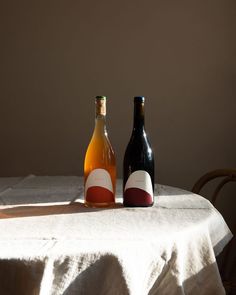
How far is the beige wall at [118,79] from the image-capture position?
2139mm

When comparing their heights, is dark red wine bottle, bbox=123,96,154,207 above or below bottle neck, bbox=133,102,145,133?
below

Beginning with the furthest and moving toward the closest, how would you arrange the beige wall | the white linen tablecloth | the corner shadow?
the beige wall
the corner shadow
the white linen tablecloth

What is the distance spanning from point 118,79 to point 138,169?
1.17m

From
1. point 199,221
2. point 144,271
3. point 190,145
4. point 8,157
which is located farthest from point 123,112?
point 144,271

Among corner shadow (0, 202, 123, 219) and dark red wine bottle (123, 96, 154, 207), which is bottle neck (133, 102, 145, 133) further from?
corner shadow (0, 202, 123, 219)

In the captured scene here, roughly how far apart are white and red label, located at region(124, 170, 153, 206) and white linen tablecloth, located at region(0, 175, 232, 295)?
0.03 m

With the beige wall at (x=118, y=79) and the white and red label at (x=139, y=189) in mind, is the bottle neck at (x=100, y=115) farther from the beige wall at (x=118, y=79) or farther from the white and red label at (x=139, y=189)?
the beige wall at (x=118, y=79)

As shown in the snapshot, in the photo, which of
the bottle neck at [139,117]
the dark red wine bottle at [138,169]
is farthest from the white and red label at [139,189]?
the bottle neck at [139,117]

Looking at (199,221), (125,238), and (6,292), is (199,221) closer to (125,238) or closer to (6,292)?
(125,238)

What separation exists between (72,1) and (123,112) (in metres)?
0.64

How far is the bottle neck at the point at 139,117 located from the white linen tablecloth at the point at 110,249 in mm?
209

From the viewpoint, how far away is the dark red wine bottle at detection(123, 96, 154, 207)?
1.05 m

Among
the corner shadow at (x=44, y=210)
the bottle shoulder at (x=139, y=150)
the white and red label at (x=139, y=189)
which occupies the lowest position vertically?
the corner shadow at (x=44, y=210)

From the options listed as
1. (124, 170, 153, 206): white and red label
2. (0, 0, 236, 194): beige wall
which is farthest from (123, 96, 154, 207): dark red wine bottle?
(0, 0, 236, 194): beige wall
